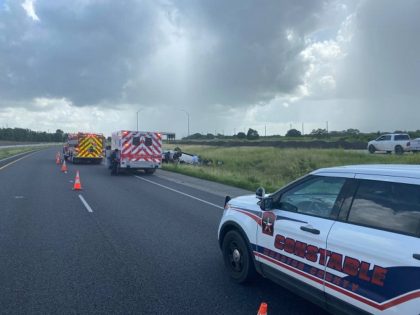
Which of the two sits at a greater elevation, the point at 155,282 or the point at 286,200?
the point at 286,200

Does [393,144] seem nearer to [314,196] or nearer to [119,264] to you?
[119,264]

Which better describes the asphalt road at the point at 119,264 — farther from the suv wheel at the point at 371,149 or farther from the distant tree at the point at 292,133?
the distant tree at the point at 292,133

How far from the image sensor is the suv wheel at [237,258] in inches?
216

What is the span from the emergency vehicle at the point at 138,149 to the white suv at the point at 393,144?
20550 mm

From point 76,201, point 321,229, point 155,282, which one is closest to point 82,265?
point 155,282

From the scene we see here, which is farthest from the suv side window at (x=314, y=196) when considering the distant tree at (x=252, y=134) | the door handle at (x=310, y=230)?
the distant tree at (x=252, y=134)

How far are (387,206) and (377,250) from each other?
1.42ft

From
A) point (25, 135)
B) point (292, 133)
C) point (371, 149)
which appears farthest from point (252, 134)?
point (25, 135)

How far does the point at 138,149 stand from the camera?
2398 cm

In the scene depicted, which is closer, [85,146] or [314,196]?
[314,196]

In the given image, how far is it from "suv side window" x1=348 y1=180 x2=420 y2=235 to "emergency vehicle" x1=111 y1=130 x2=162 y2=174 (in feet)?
67.1

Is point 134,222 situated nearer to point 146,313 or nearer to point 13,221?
point 13,221

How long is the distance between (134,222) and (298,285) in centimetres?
595

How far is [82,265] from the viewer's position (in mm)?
6383
